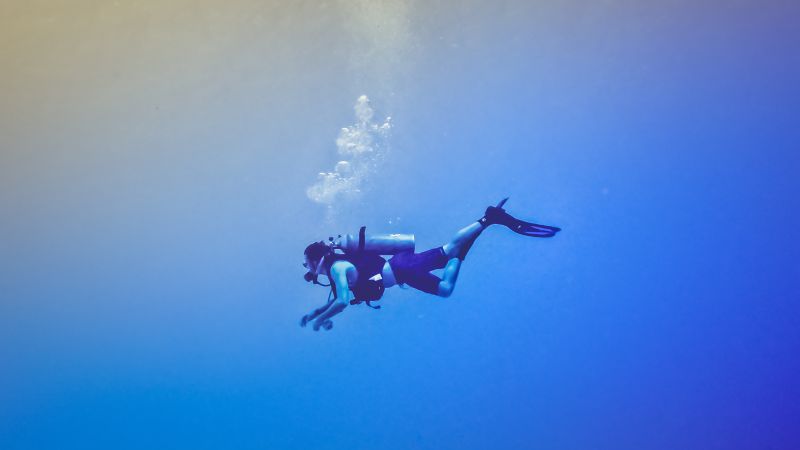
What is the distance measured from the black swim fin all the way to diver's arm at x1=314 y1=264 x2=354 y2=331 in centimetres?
201

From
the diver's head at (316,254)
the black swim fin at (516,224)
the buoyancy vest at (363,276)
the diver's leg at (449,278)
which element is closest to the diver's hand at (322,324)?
the buoyancy vest at (363,276)

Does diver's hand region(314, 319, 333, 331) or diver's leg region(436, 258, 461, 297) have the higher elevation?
diver's leg region(436, 258, 461, 297)

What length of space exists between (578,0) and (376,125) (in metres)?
6.21

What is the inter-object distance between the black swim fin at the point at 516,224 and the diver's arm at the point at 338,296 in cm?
201

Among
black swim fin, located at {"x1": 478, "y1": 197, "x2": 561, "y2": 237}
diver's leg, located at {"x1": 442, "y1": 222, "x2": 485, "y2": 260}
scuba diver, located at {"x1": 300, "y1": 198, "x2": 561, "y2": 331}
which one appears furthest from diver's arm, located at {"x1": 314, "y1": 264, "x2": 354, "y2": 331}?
black swim fin, located at {"x1": 478, "y1": 197, "x2": 561, "y2": 237}

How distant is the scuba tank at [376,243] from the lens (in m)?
5.49

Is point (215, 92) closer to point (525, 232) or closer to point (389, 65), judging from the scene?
point (389, 65)

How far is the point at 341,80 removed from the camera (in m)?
11.0

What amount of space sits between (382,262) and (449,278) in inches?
37.4

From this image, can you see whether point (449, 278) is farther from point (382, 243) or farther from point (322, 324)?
point (322, 324)

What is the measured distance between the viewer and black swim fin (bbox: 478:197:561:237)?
5703mm

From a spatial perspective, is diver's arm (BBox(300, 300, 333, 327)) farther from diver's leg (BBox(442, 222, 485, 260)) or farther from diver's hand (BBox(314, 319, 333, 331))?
diver's leg (BBox(442, 222, 485, 260))

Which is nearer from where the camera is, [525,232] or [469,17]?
[525,232]

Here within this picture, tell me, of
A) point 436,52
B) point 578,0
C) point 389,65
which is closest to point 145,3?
point 389,65
